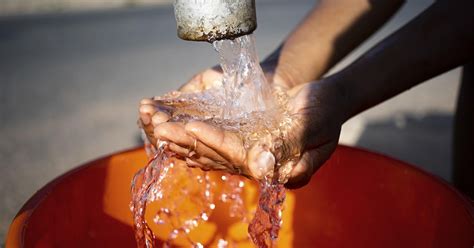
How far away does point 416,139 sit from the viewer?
2.07 m

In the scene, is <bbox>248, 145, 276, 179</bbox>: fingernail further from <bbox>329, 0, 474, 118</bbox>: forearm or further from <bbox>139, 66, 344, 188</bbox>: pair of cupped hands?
<bbox>329, 0, 474, 118</bbox>: forearm

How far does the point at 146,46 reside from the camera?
3475 mm

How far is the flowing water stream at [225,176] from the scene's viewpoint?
36.1 inches

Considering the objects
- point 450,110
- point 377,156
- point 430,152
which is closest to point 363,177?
point 377,156

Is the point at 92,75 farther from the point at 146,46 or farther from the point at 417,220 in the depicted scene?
the point at 417,220

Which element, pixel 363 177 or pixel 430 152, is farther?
pixel 430 152

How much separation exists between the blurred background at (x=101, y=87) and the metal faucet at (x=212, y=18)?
1082 mm

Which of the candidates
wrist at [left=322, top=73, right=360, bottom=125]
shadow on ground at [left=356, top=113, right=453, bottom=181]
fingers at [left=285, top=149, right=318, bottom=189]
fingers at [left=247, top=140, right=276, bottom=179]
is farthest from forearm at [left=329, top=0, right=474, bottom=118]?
shadow on ground at [left=356, top=113, right=453, bottom=181]

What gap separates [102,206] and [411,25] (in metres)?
0.68

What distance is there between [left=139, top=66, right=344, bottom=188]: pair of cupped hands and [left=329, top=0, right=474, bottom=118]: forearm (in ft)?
0.19

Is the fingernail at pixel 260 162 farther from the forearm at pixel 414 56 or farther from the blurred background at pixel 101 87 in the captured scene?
the blurred background at pixel 101 87

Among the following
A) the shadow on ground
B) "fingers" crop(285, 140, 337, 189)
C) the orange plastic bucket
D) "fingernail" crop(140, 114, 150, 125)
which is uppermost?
"fingernail" crop(140, 114, 150, 125)

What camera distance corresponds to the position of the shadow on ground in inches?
75.0

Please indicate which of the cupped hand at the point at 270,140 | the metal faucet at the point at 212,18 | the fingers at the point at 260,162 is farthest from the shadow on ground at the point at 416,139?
the metal faucet at the point at 212,18
